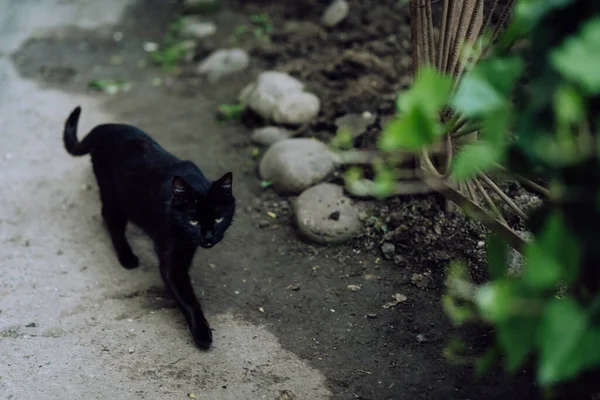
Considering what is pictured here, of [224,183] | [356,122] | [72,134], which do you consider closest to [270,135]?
[356,122]

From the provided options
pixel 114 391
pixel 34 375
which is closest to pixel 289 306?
pixel 114 391

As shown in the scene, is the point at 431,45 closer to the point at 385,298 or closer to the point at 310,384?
the point at 385,298

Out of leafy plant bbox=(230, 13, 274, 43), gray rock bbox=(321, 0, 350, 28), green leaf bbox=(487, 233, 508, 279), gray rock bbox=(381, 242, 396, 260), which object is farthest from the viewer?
leafy plant bbox=(230, 13, 274, 43)

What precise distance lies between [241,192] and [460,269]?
1829mm

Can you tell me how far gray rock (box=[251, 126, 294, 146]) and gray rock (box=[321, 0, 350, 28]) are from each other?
1689 mm

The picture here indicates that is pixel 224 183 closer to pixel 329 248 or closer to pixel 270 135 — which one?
pixel 329 248

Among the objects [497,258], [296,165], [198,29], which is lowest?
[198,29]

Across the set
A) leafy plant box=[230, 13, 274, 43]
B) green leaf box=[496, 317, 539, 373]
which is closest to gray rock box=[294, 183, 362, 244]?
green leaf box=[496, 317, 539, 373]

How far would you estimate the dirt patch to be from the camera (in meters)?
3.28

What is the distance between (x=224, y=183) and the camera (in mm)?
3473

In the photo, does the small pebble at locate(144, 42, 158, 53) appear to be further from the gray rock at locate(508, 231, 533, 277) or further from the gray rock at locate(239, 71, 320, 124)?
the gray rock at locate(508, 231, 533, 277)

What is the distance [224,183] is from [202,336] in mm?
789

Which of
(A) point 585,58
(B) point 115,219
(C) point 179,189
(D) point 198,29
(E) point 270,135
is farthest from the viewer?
(D) point 198,29

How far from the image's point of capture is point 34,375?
3.14m
